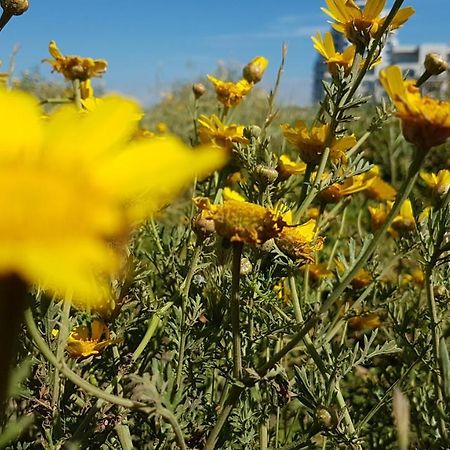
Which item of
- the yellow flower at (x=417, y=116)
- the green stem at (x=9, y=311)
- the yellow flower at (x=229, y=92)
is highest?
the yellow flower at (x=229, y=92)

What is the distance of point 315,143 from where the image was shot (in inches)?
49.2

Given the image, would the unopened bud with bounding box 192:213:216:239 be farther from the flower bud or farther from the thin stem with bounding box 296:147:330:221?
the flower bud

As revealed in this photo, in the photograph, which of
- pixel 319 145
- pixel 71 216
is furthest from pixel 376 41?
pixel 71 216

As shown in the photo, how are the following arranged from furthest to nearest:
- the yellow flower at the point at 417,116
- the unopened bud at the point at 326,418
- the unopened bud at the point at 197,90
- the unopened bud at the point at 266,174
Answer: the unopened bud at the point at 197,90 → the unopened bud at the point at 266,174 → the unopened bud at the point at 326,418 → the yellow flower at the point at 417,116

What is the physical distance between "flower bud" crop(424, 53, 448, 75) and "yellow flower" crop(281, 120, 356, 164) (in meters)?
0.20

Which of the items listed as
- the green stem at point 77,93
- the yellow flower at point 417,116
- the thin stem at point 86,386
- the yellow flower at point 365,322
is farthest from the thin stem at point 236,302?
the yellow flower at point 365,322

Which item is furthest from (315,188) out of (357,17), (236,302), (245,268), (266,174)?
(236,302)

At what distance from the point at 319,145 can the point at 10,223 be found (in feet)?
3.20

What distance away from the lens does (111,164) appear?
391 millimetres

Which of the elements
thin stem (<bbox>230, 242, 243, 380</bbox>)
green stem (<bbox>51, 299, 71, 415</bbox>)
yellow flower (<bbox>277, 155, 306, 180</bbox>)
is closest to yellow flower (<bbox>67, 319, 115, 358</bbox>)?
green stem (<bbox>51, 299, 71, 415</bbox>)

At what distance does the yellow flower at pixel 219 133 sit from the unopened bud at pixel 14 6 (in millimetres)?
463

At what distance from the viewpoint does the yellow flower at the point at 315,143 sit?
1222mm

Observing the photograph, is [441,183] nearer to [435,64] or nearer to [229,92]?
[435,64]

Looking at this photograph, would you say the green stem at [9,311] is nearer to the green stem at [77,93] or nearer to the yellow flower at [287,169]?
the yellow flower at [287,169]
